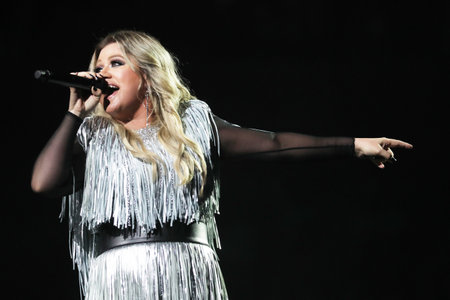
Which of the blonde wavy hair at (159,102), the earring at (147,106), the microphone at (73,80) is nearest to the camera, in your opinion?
the microphone at (73,80)

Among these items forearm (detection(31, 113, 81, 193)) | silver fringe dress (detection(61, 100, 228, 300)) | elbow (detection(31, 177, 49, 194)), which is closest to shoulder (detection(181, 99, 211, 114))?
silver fringe dress (detection(61, 100, 228, 300))

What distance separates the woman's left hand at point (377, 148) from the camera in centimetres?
184

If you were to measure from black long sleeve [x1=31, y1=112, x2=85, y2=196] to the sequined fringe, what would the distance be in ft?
0.71

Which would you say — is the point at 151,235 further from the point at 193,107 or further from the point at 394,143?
the point at 394,143

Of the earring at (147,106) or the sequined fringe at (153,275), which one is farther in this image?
the earring at (147,106)

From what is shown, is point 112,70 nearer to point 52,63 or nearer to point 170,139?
point 170,139

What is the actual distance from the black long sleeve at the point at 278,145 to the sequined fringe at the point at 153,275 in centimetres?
30

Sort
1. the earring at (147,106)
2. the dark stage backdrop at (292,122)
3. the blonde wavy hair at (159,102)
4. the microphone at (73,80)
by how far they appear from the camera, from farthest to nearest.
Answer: the dark stage backdrop at (292,122)
the earring at (147,106)
the blonde wavy hair at (159,102)
the microphone at (73,80)

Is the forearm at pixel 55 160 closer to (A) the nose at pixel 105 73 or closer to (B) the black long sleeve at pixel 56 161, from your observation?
(B) the black long sleeve at pixel 56 161

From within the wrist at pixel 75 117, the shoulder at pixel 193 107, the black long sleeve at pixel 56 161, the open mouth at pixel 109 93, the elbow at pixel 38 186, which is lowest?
the elbow at pixel 38 186

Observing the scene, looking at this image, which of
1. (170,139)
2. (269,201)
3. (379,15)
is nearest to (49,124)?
(269,201)

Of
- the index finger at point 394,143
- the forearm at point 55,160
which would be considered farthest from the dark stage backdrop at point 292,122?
the forearm at point 55,160

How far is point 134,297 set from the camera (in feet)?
5.57

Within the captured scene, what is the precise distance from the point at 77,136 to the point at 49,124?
995mm
